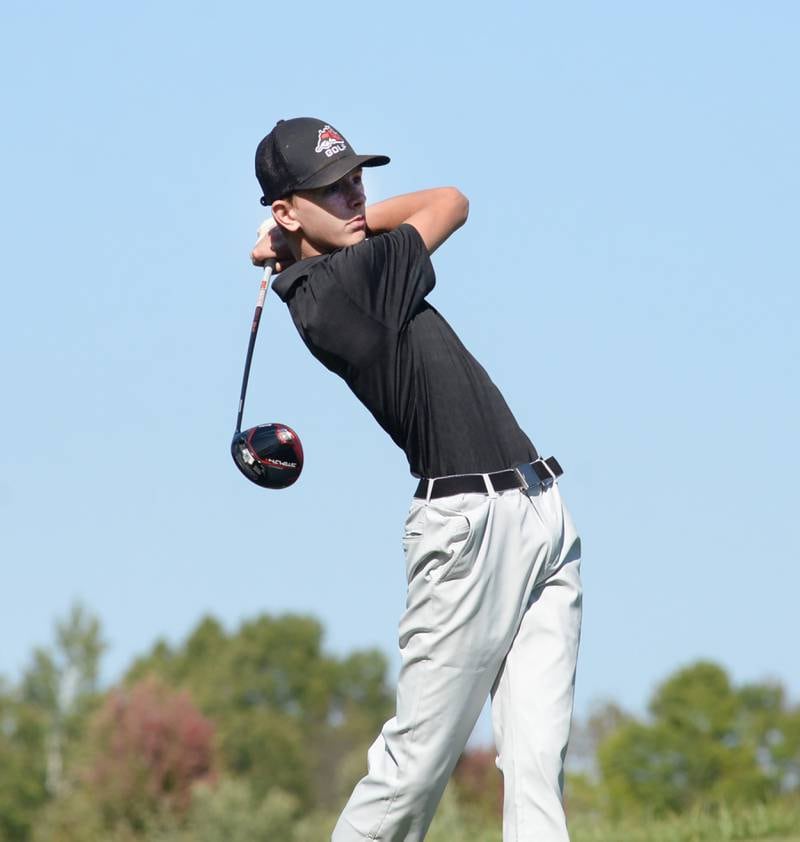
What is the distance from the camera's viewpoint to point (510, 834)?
5.88 meters

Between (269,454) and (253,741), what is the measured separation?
261 feet

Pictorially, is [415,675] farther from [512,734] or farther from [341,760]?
[341,760]

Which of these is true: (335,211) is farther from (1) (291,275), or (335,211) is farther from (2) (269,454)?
(2) (269,454)

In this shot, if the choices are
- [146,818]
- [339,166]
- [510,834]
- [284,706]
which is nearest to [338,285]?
[339,166]

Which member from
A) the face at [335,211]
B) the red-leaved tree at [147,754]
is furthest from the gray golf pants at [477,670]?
the red-leaved tree at [147,754]

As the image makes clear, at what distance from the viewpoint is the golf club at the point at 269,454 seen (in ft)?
21.0

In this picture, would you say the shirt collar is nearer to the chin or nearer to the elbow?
the chin

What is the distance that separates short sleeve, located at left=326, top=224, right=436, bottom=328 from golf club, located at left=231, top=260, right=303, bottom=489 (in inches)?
26.5

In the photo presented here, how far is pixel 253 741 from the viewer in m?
84.2

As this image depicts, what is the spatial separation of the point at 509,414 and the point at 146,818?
176 ft

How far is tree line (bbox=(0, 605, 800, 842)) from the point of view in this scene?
58.7 metres

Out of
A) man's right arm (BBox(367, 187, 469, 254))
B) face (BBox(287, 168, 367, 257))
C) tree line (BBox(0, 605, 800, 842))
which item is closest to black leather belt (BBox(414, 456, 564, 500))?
man's right arm (BBox(367, 187, 469, 254))

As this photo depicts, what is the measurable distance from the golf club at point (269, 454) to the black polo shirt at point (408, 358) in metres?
0.46

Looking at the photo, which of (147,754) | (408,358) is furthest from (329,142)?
(147,754)
